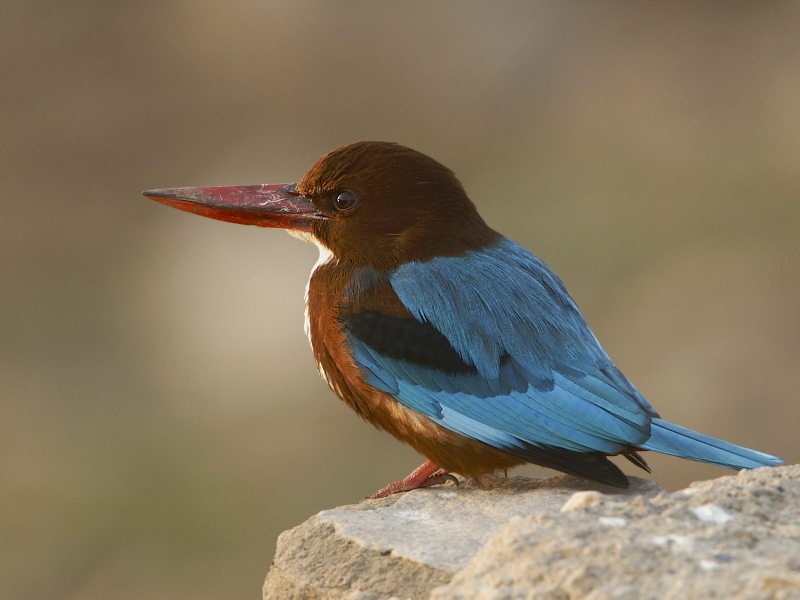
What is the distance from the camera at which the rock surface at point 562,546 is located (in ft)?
5.49

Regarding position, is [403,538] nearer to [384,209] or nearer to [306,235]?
[384,209]

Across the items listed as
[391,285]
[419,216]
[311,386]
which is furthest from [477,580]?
[311,386]

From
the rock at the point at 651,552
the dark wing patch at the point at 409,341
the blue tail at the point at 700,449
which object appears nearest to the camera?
the rock at the point at 651,552

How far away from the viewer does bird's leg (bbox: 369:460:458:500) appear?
3.04 meters

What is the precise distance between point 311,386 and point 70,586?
2.06 metres

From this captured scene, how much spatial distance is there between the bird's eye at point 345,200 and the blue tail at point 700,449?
3.87 feet

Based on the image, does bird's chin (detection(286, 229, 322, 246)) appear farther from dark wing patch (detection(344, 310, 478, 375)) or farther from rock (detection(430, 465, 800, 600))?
rock (detection(430, 465, 800, 600))

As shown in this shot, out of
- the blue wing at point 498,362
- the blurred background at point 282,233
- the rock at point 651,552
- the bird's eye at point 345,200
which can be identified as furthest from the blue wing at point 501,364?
the blurred background at point 282,233

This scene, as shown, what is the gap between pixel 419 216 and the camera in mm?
3176

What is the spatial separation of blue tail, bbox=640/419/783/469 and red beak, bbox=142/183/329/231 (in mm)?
1329

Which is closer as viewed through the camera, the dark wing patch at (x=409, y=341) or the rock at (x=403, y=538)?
the rock at (x=403, y=538)

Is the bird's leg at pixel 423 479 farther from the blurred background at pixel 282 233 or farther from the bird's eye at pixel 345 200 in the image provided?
the blurred background at pixel 282 233

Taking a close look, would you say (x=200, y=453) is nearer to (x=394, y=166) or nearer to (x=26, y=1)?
(x=394, y=166)

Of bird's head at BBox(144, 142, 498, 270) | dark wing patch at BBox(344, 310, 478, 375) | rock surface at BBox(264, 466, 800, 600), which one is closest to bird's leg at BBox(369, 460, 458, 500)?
rock surface at BBox(264, 466, 800, 600)
